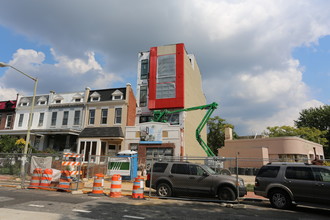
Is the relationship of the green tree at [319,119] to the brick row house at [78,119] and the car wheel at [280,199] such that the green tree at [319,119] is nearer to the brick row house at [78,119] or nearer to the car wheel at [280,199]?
the brick row house at [78,119]

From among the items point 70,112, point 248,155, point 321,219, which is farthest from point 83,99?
point 321,219

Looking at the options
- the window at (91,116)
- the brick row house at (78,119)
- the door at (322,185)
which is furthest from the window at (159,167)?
A: the window at (91,116)

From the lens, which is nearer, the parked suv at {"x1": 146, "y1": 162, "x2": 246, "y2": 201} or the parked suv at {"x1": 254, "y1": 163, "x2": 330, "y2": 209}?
the parked suv at {"x1": 254, "y1": 163, "x2": 330, "y2": 209}

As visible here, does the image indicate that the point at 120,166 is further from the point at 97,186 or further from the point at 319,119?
the point at 319,119

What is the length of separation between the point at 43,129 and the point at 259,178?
26971mm

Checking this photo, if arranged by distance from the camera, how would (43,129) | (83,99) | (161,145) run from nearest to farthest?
(161,145) → (43,129) → (83,99)

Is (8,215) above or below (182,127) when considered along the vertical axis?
below

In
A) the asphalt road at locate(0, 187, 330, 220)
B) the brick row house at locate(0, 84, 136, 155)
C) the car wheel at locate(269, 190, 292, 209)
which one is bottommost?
the asphalt road at locate(0, 187, 330, 220)

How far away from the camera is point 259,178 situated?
1035 cm

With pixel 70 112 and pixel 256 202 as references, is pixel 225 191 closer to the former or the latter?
pixel 256 202

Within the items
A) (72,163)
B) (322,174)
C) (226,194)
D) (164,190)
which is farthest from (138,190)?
(322,174)

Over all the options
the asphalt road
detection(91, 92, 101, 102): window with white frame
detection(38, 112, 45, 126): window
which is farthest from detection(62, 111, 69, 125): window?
the asphalt road

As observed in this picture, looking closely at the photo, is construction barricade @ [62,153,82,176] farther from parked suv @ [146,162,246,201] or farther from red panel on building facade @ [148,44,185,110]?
red panel on building facade @ [148,44,185,110]

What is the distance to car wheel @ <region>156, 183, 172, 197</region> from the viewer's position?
38.2 feet
